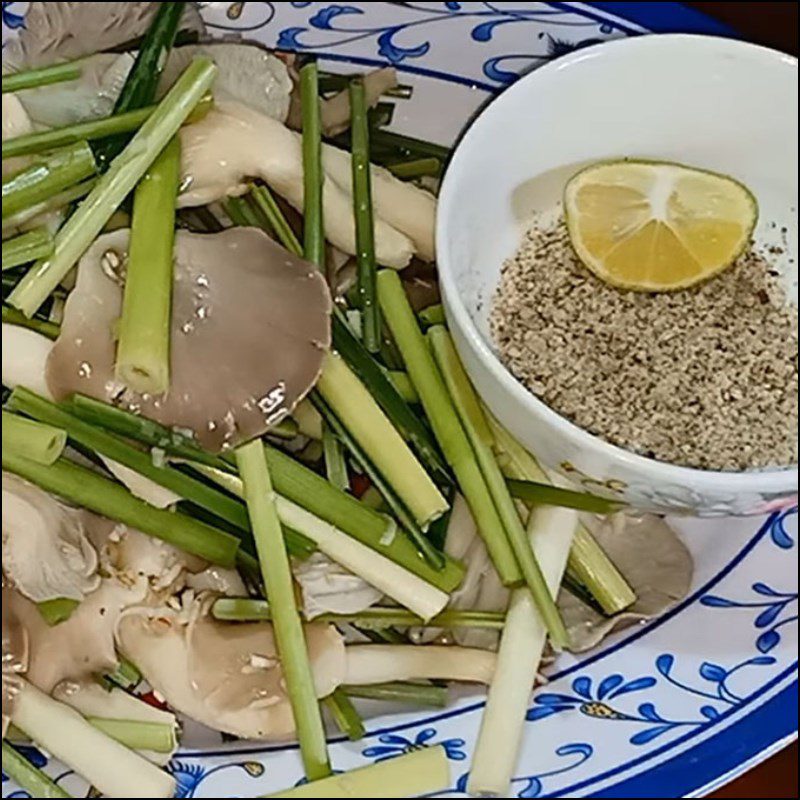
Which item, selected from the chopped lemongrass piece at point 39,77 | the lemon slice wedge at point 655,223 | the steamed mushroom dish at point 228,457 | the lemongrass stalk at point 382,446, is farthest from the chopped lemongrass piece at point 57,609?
the lemon slice wedge at point 655,223

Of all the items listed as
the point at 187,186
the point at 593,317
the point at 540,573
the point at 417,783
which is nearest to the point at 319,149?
the point at 187,186

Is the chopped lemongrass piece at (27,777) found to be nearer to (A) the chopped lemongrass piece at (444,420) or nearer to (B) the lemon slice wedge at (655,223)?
(A) the chopped lemongrass piece at (444,420)

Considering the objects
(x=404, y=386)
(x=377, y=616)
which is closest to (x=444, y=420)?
(x=404, y=386)

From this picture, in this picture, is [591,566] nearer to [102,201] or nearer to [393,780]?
[393,780]

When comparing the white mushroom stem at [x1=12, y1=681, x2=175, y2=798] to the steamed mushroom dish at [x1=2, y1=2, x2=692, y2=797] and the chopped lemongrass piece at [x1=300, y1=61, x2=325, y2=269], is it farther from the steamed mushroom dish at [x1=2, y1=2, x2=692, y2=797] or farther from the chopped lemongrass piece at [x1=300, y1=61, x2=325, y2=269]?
the chopped lemongrass piece at [x1=300, y1=61, x2=325, y2=269]

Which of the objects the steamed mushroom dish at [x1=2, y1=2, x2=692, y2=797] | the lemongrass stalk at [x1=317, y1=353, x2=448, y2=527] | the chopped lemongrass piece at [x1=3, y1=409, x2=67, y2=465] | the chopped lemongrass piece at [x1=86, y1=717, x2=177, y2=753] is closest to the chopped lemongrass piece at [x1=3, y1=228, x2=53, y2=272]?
the steamed mushroom dish at [x1=2, y1=2, x2=692, y2=797]

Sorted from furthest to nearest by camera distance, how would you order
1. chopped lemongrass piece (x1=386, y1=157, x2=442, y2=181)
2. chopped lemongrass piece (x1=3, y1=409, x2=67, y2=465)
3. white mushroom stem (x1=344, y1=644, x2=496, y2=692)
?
chopped lemongrass piece (x1=386, y1=157, x2=442, y2=181)
white mushroom stem (x1=344, y1=644, x2=496, y2=692)
chopped lemongrass piece (x1=3, y1=409, x2=67, y2=465)
